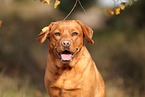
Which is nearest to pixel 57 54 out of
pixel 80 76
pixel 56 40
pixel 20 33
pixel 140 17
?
pixel 56 40

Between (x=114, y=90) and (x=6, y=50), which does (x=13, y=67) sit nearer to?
(x=6, y=50)

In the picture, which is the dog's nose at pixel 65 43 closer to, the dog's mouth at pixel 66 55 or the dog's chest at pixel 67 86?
the dog's mouth at pixel 66 55

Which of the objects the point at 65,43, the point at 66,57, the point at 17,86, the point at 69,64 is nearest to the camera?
the point at 65,43

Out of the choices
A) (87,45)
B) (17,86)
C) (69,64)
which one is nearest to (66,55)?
(69,64)

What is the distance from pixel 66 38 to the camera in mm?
3979

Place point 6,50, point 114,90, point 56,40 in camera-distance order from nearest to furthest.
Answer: point 56,40, point 114,90, point 6,50

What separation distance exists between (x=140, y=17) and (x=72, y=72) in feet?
18.9

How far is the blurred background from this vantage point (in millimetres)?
8852

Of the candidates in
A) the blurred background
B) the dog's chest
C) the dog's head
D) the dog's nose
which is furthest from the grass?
the dog's nose

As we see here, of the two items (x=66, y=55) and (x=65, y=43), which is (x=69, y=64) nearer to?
(x=66, y=55)

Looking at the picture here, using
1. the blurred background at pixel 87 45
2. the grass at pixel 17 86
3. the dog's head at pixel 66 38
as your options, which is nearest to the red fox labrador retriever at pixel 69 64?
the dog's head at pixel 66 38

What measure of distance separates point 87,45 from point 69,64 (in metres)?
4.82

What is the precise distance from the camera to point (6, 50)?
8914mm

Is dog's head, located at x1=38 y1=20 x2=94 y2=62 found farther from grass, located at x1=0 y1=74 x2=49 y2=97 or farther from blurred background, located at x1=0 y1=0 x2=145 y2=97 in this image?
blurred background, located at x1=0 y1=0 x2=145 y2=97
